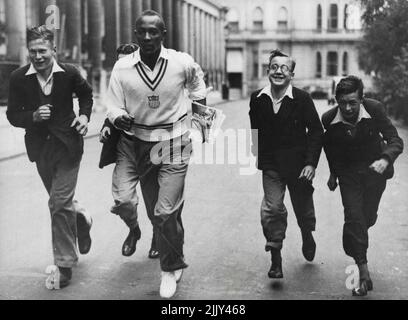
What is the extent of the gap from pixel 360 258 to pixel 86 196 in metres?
5.26

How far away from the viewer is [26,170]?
1289cm

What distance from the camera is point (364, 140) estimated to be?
553 centimetres

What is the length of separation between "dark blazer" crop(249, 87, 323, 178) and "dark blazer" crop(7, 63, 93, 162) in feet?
4.62

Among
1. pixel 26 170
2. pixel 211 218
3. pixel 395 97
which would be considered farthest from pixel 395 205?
pixel 395 97

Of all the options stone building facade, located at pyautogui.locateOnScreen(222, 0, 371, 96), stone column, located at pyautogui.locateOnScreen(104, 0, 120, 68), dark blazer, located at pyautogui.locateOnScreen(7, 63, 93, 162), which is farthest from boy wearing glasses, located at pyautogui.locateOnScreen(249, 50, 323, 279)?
stone building facade, located at pyautogui.locateOnScreen(222, 0, 371, 96)

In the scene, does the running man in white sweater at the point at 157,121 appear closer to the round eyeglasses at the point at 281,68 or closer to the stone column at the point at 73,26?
the round eyeglasses at the point at 281,68

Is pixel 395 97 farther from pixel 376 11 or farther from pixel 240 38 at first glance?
pixel 240 38

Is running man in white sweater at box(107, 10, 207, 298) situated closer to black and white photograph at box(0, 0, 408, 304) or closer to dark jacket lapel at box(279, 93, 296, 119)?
black and white photograph at box(0, 0, 408, 304)

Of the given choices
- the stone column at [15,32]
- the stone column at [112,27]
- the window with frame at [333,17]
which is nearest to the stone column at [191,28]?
the stone column at [112,27]

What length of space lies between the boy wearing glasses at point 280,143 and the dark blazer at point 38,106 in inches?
55.4

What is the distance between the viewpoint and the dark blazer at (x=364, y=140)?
18.0ft

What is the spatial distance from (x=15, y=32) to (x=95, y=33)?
10.9 m

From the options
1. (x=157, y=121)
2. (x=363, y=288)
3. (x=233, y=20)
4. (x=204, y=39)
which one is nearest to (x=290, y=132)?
(x=157, y=121)

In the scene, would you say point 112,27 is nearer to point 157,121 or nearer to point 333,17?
point 157,121
